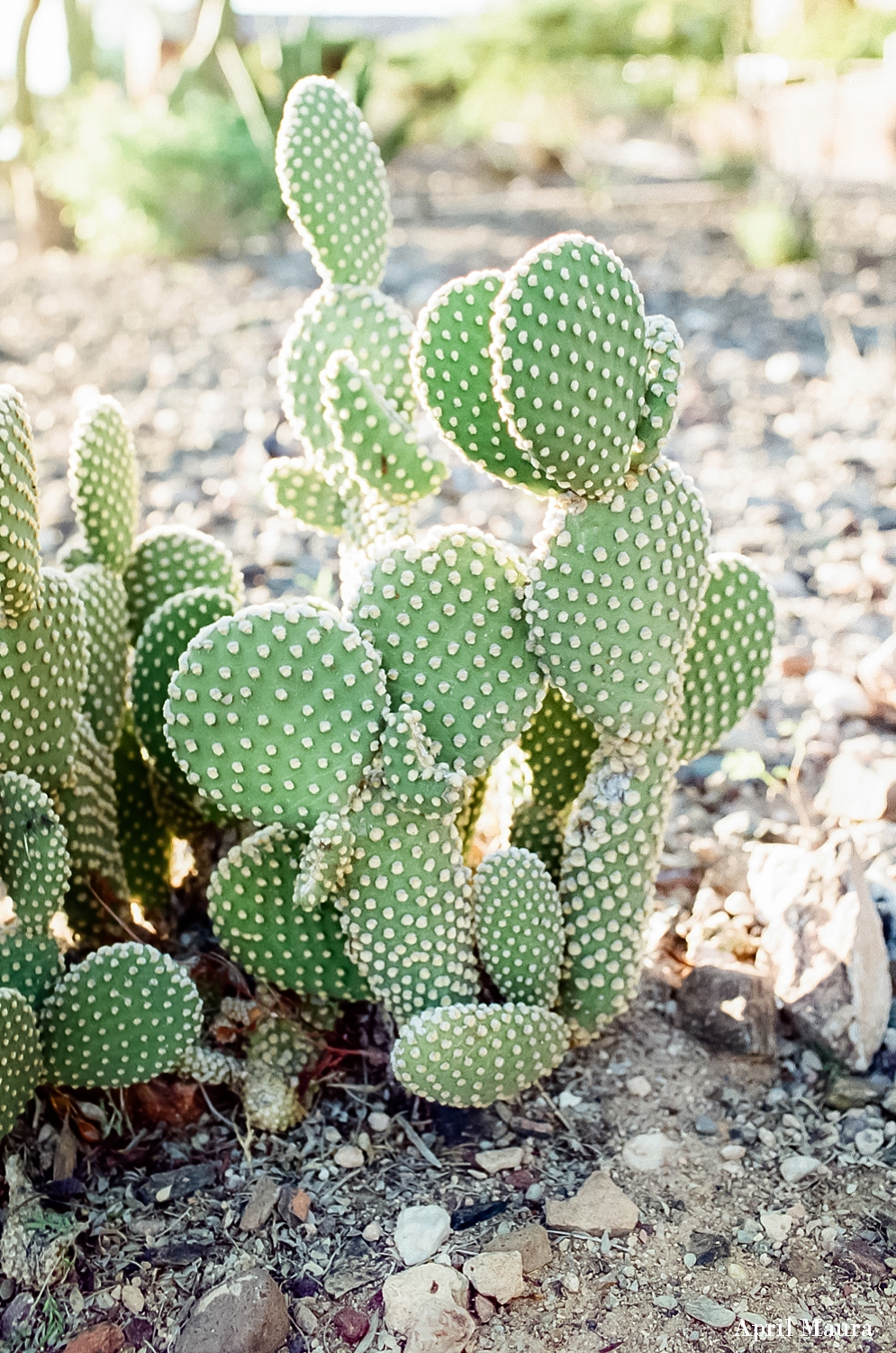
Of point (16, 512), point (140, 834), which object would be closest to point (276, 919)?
point (140, 834)

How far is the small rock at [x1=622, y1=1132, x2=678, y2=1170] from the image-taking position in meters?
1.81

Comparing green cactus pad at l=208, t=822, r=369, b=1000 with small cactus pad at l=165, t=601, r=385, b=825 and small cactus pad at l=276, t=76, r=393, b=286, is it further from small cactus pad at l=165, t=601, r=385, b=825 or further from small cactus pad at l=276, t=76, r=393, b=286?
small cactus pad at l=276, t=76, r=393, b=286

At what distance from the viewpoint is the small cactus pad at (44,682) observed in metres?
1.71

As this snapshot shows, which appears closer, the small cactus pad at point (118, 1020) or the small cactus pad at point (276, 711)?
the small cactus pad at point (276, 711)

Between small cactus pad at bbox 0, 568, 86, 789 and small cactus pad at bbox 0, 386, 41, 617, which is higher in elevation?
small cactus pad at bbox 0, 386, 41, 617

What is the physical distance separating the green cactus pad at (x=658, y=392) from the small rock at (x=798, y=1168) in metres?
1.06

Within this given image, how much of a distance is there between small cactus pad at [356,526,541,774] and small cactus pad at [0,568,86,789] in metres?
0.48

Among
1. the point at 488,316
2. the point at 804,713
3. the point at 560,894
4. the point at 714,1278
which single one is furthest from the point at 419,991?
the point at 804,713

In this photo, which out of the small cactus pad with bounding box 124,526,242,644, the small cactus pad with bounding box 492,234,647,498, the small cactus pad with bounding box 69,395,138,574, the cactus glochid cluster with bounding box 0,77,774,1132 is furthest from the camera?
the small cactus pad with bounding box 124,526,242,644

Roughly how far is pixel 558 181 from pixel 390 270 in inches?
307

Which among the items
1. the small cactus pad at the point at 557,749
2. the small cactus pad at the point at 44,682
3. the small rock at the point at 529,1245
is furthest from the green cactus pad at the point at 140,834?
the small rock at the point at 529,1245

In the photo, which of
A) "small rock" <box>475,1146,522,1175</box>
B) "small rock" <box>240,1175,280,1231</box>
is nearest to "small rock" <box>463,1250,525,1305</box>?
"small rock" <box>475,1146,522,1175</box>

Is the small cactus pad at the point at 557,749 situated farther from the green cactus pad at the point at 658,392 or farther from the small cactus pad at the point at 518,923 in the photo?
the green cactus pad at the point at 658,392

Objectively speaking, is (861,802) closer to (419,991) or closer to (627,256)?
(419,991)
